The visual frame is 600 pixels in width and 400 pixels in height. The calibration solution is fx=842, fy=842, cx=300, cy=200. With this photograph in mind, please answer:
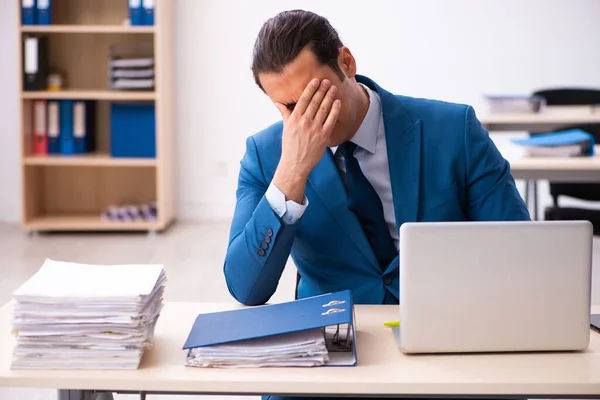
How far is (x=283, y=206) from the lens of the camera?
5.10ft

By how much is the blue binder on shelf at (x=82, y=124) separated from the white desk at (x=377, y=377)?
3.85 meters

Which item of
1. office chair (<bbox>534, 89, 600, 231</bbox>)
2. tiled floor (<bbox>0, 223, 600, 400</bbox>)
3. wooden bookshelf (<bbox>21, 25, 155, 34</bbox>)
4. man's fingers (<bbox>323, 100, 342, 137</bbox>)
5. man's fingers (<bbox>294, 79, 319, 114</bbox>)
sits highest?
wooden bookshelf (<bbox>21, 25, 155, 34</bbox>)

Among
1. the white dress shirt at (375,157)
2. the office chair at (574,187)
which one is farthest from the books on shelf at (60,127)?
the white dress shirt at (375,157)

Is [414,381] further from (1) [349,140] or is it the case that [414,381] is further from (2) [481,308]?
(1) [349,140]

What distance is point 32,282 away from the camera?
1330 mm

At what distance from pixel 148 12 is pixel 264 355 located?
154 inches

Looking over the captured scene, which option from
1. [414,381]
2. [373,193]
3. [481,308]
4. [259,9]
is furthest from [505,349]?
[259,9]

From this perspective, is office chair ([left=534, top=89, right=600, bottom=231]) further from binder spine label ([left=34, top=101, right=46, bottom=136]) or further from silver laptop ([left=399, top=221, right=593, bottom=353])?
binder spine label ([left=34, top=101, right=46, bottom=136])

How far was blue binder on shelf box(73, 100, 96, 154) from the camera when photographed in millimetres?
5004

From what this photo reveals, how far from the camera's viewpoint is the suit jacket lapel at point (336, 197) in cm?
169

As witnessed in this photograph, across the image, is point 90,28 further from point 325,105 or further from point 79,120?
point 325,105

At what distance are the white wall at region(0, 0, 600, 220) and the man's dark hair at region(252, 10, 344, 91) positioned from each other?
3.62 meters

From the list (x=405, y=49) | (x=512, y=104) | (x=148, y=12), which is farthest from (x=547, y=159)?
(x=148, y=12)

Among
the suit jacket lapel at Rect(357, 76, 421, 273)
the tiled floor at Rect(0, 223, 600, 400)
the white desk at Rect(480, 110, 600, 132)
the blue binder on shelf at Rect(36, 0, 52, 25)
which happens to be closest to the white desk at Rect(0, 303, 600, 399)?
the suit jacket lapel at Rect(357, 76, 421, 273)
